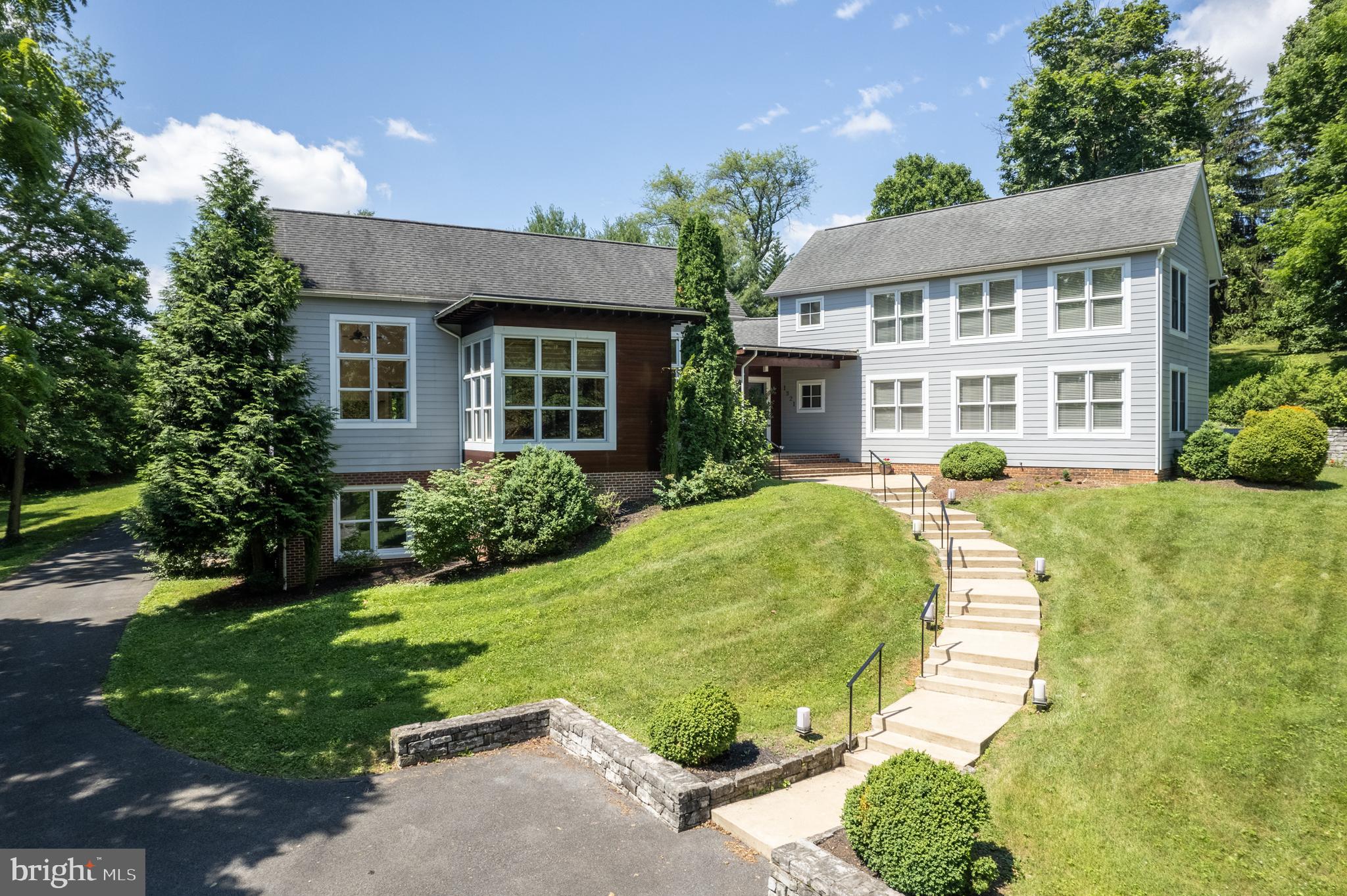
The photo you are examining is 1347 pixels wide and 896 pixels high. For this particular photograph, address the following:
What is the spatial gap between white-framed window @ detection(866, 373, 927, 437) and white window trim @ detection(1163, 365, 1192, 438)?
5.80 metres

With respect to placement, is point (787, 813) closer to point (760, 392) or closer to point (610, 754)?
point (610, 754)

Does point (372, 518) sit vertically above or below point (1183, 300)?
below

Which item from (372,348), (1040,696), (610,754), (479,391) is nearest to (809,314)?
(479,391)

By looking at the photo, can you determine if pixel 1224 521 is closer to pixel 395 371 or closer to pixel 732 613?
pixel 732 613

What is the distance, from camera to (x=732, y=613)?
36.4ft

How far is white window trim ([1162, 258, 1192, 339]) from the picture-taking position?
17.5 metres

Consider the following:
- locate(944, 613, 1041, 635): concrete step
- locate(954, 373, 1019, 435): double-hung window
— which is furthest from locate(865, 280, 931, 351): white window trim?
locate(944, 613, 1041, 635): concrete step

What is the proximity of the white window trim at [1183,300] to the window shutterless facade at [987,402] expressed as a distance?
3.73 metres

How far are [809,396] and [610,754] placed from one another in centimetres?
1738

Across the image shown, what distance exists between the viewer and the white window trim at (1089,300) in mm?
17281

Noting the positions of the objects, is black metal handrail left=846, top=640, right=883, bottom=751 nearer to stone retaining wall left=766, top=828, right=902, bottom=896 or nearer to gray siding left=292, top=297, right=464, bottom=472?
stone retaining wall left=766, top=828, right=902, bottom=896

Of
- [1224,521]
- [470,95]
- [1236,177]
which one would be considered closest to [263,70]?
[470,95]

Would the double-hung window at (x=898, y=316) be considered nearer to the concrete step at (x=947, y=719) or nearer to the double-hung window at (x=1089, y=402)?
the double-hung window at (x=1089, y=402)

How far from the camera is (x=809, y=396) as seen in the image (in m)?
23.2
